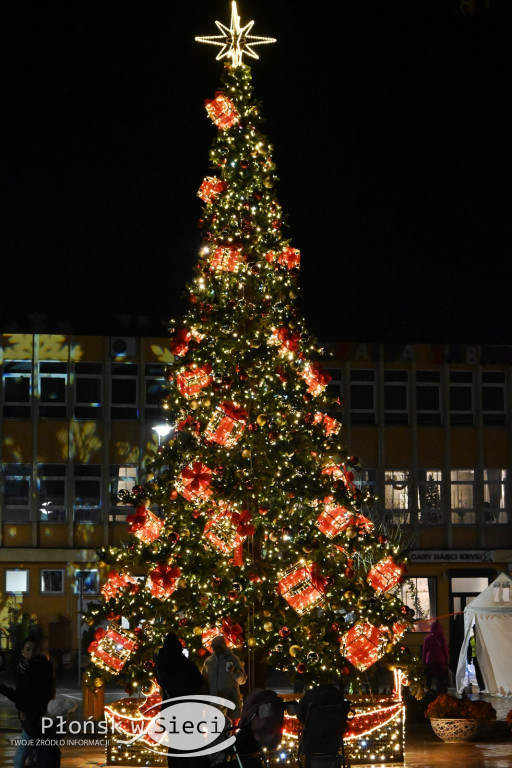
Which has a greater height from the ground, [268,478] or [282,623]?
[268,478]

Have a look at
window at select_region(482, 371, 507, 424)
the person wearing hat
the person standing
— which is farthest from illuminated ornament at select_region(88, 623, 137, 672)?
window at select_region(482, 371, 507, 424)

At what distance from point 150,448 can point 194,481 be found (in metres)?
28.8

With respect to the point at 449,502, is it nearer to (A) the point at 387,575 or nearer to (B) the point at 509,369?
(B) the point at 509,369

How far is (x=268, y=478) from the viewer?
52.4ft

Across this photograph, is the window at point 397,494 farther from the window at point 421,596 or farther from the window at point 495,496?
the window at point 495,496

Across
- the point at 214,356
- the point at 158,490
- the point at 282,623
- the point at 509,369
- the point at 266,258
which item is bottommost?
the point at 282,623

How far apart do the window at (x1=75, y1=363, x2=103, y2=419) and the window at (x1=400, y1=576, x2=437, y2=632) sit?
40.2ft

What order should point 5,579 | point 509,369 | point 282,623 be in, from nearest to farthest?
point 282,623 → point 5,579 → point 509,369

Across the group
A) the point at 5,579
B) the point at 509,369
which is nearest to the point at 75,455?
the point at 5,579

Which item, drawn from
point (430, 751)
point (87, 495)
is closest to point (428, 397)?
point (87, 495)

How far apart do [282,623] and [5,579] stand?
29.5 metres

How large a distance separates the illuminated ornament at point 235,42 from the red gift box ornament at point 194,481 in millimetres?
5407

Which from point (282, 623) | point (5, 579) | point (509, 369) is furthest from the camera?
point (509, 369)

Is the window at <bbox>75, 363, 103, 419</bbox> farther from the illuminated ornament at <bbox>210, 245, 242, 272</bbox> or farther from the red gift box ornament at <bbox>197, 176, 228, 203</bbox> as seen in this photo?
the illuminated ornament at <bbox>210, 245, 242, 272</bbox>
